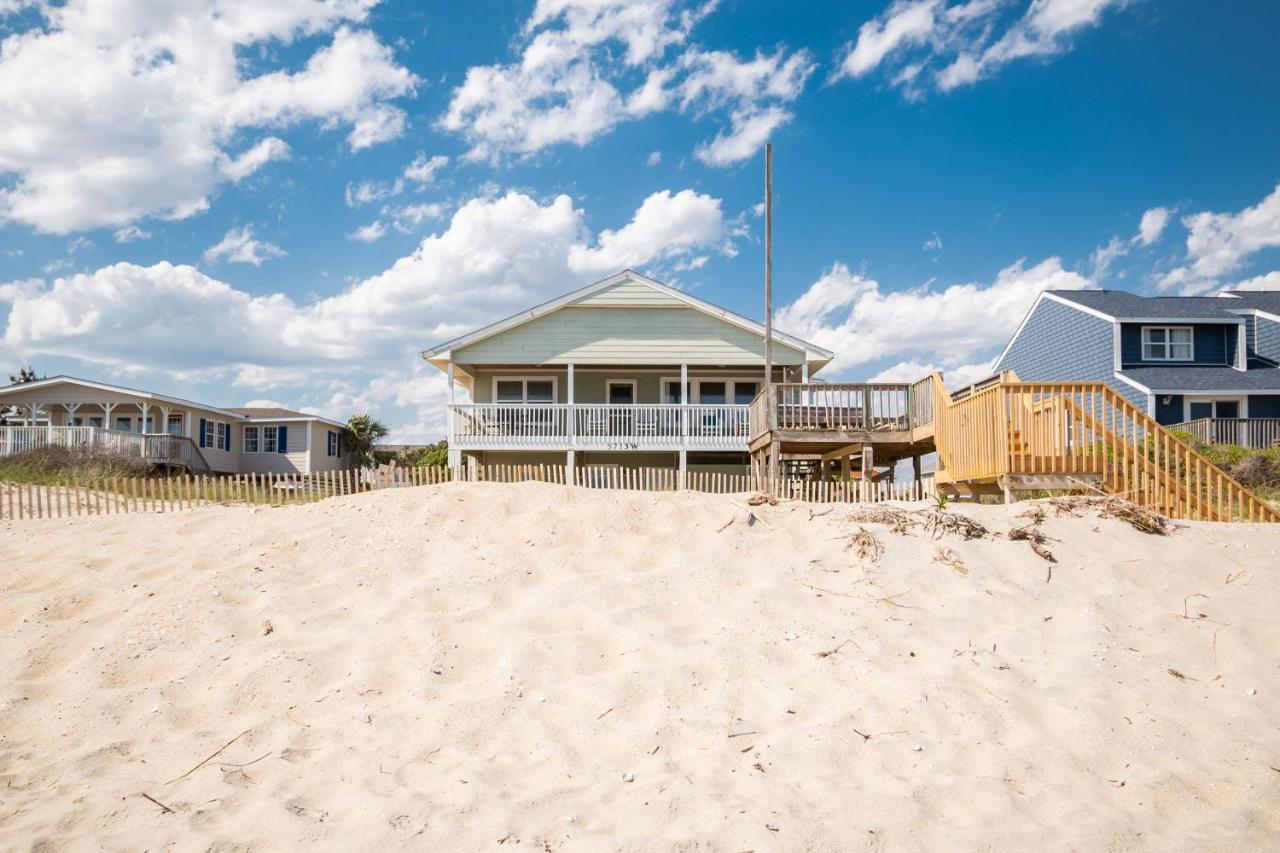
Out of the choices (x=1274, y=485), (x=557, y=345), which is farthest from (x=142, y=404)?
(x=1274, y=485)

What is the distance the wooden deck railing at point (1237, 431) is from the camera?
27828 mm

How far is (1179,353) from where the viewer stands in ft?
111

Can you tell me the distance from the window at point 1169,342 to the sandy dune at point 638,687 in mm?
30195

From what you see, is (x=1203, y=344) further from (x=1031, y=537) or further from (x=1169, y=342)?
(x=1031, y=537)

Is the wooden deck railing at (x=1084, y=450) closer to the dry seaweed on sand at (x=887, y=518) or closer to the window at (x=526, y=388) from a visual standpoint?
the dry seaweed on sand at (x=887, y=518)

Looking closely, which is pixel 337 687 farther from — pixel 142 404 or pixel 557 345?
pixel 142 404

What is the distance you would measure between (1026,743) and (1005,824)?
89 cm

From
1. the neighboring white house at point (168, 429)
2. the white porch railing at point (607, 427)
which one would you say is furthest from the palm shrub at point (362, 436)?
the white porch railing at point (607, 427)

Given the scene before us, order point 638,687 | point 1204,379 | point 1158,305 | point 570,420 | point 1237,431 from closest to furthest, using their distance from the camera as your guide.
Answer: point 638,687
point 570,420
point 1237,431
point 1204,379
point 1158,305

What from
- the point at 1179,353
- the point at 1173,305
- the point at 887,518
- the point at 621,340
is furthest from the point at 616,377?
the point at 1173,305

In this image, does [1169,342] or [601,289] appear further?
[1169,342]

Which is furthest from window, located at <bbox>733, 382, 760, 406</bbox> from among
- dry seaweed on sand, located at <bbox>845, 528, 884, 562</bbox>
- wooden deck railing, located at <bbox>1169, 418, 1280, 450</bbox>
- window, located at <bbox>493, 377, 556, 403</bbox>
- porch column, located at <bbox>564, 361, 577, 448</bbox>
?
dry seaweed on sand, located at <bbox>845, 528, 884, 562</bbox>

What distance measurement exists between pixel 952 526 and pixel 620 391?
18352mm

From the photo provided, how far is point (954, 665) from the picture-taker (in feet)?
18.1
